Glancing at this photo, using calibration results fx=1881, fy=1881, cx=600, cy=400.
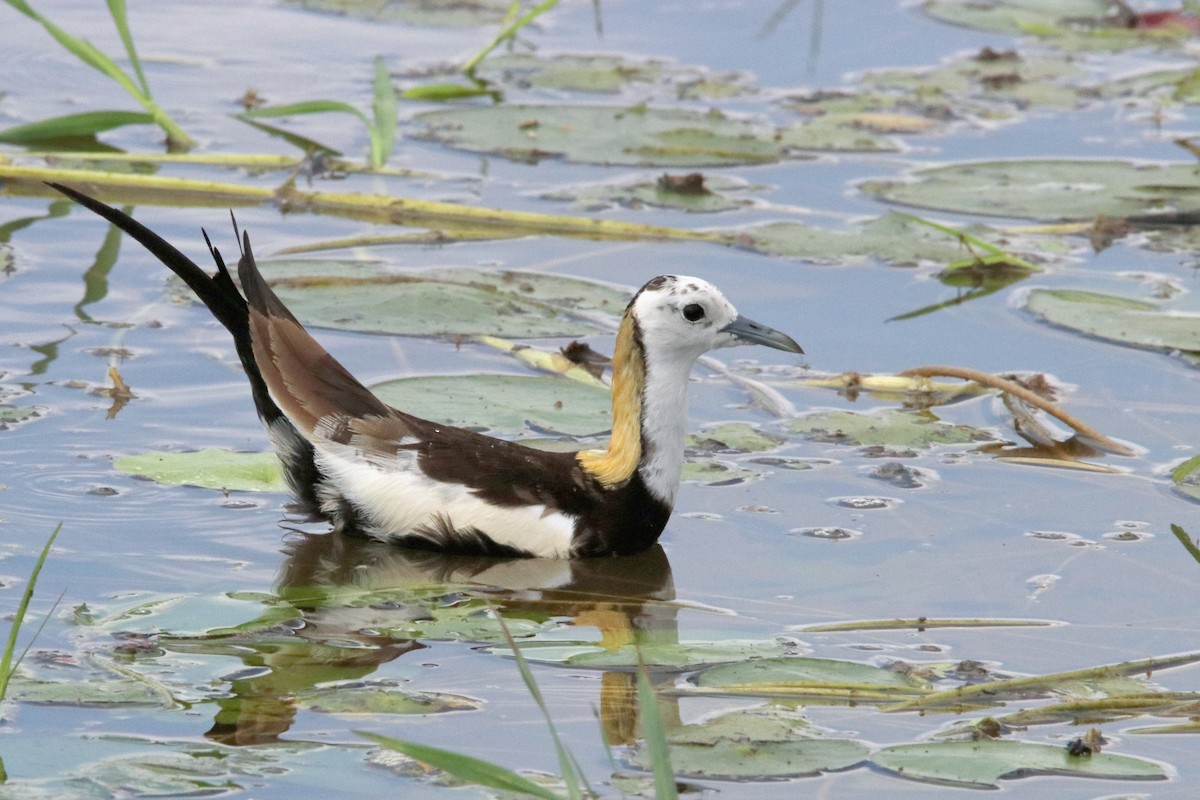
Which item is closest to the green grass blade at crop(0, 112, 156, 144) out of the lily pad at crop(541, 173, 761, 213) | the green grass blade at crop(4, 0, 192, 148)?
the green grass blade at crop(4, 0, 192, 148)

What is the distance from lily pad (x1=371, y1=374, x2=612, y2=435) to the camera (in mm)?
6906

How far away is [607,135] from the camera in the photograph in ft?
35.6

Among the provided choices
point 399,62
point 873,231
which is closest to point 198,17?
point 399,62

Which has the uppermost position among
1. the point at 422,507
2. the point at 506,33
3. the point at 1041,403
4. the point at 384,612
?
the point at 506,33

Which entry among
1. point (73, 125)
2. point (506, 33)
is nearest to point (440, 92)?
point (506, 33)

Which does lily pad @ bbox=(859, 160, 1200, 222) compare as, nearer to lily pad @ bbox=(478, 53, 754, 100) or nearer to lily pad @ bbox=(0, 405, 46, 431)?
lily pad @ bbox=(478, 53, 754, 100)

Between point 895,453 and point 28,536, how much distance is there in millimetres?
3073

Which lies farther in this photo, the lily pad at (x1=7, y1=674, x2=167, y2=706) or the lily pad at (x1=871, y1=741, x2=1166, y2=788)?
the lily pad at (x1=7, y1=674, x2=167, y2=706)

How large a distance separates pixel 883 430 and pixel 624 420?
1.25 m

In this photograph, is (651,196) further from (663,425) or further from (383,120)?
(663,425)

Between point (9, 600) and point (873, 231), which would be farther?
point (873, 231)

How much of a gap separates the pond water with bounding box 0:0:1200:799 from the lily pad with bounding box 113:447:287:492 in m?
0.04

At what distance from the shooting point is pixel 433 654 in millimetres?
5156

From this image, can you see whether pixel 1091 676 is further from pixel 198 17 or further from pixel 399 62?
pixel 198 17
